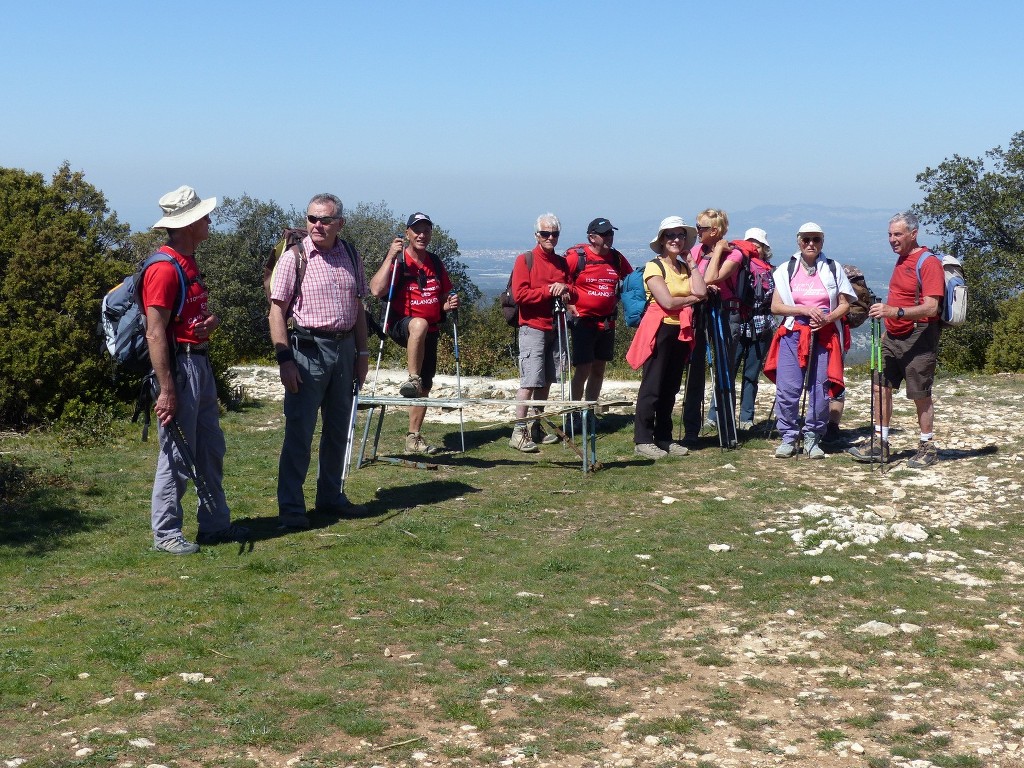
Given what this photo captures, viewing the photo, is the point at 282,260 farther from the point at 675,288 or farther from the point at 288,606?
the point at 675,288

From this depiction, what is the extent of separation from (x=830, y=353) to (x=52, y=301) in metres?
8.40

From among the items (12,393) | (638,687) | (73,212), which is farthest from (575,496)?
(73,212)

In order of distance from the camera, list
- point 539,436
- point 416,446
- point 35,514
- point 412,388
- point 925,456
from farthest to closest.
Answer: point 539,436 < point 416,446 < point 412,388 < point 925,456 < point 35,514

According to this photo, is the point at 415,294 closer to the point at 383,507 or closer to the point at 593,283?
the point at 593,283

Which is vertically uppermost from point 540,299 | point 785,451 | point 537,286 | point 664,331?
point 537,286

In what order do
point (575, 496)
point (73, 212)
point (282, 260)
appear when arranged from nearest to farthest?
point (282, 260) → point (575, 496) → point (73, 212)

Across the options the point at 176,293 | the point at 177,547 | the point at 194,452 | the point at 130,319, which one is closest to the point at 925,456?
the point at 194,452

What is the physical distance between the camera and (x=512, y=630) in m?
5.54

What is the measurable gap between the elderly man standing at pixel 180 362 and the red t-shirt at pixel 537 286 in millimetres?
3765

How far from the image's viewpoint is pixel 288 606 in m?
5.86

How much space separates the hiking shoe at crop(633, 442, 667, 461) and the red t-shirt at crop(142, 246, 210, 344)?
4591 millimetres

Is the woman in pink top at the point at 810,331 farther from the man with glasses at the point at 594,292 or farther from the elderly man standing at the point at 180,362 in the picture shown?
the elderly man standing at the point at 180,362

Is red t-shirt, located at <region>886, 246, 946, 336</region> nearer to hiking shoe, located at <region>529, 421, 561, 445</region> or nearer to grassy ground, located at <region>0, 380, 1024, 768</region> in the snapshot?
grassy ground, located at <region>0, 380, 1024, 768</region>

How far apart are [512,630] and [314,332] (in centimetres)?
271
